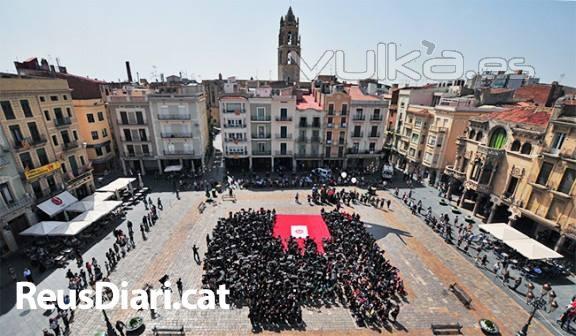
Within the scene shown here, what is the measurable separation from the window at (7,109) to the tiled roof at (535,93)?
66043mm

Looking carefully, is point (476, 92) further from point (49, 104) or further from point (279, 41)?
point (49, 104)

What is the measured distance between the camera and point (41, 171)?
25.8 metres

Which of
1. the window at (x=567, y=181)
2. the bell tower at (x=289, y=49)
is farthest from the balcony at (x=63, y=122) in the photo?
the window at (x=567, y=181)

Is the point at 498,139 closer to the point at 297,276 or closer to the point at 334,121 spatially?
the point at 334,121

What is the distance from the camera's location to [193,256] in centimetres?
2291

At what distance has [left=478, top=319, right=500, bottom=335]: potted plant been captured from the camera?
1631cm

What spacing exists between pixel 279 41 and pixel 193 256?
6179 centimetres

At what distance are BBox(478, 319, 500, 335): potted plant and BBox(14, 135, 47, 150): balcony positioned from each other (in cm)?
4009

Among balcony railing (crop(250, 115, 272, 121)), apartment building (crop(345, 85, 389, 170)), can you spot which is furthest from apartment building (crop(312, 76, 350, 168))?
balcony railing (crop(250, 115, 272, 121))

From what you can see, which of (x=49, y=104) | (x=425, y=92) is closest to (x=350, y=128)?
(x=425, y=92)

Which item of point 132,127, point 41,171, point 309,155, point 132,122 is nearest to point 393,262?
point 309,155

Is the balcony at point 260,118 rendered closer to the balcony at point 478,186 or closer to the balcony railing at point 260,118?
the balcony railing at point 260,118

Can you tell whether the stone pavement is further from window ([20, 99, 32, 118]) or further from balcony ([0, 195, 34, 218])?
window ([20, 99, 32, 118])

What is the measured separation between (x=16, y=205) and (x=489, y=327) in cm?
3875
